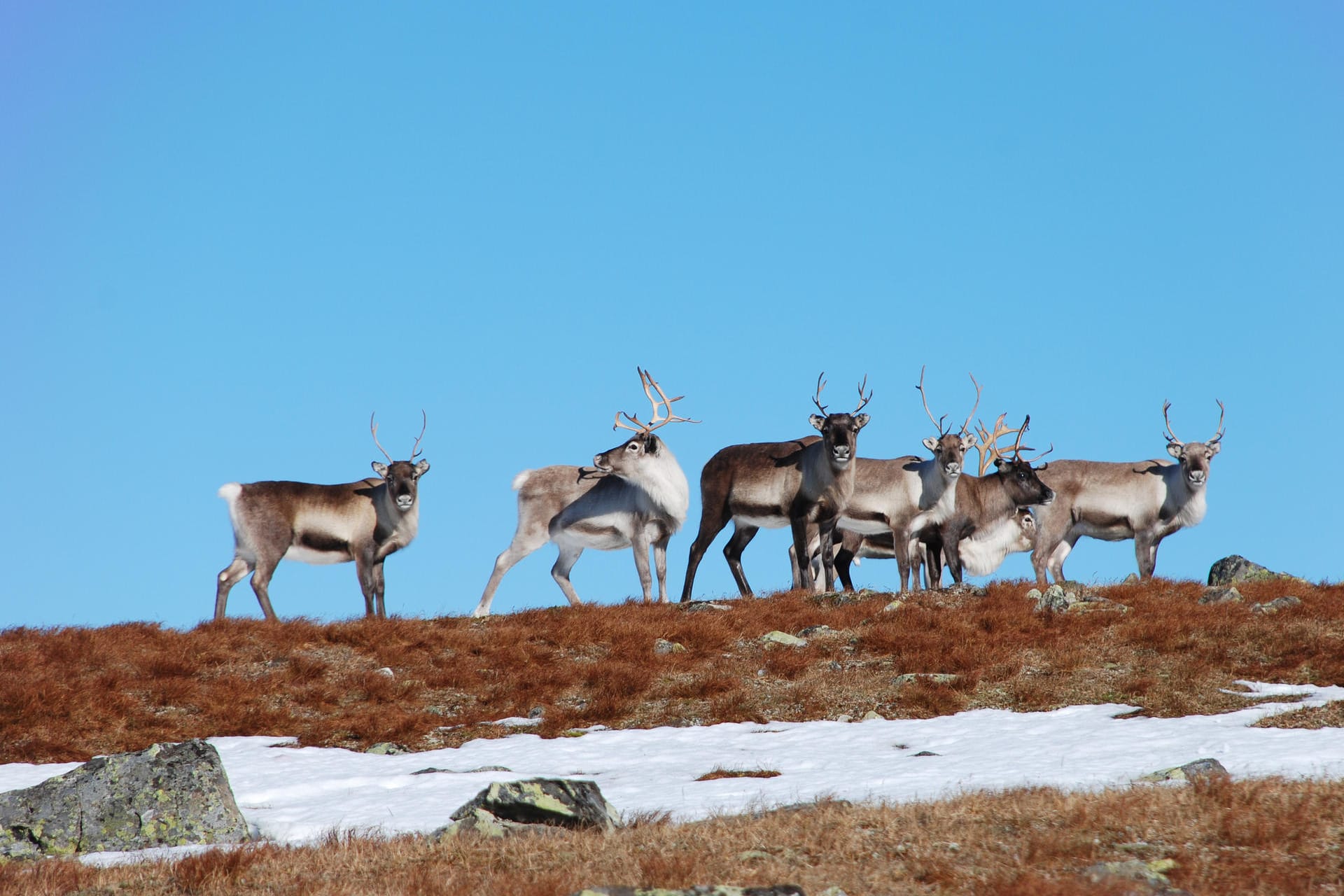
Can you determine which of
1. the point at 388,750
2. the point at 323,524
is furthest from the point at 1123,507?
the point at 388,750

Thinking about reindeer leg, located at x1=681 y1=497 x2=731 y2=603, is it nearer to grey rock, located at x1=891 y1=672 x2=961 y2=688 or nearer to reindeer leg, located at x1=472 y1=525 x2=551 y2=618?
reindeer leg, located at x1=472 y1=525 x2=551 y2=618

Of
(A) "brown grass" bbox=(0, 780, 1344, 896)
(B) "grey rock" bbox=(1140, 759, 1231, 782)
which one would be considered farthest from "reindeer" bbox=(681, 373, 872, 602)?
(A) "brown grass" bbox=(0, 780, 1344, 896)

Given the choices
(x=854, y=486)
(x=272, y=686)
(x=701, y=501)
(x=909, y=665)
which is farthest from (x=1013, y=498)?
(x=272, y=686)

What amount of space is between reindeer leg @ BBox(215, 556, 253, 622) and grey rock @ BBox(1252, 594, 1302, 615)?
15118 mm

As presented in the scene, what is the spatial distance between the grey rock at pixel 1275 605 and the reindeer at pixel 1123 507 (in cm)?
597

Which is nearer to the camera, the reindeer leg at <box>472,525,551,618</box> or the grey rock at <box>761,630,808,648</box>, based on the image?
the grey rock at <box>761,630,808,648</box>

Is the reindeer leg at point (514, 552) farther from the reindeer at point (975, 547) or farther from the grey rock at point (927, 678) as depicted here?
the grey rock at point (927, 678)

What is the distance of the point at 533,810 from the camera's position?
8609 millimetres

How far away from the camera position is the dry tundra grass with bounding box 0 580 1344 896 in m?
7.20

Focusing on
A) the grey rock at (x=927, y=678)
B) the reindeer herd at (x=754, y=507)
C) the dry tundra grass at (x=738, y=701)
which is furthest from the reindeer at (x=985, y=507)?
the grey rock at (x=927, y=678)

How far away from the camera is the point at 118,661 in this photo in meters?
16.5

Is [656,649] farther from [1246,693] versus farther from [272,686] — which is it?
[1246,693]

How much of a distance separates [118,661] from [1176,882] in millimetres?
13494

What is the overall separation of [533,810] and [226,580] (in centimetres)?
1407
